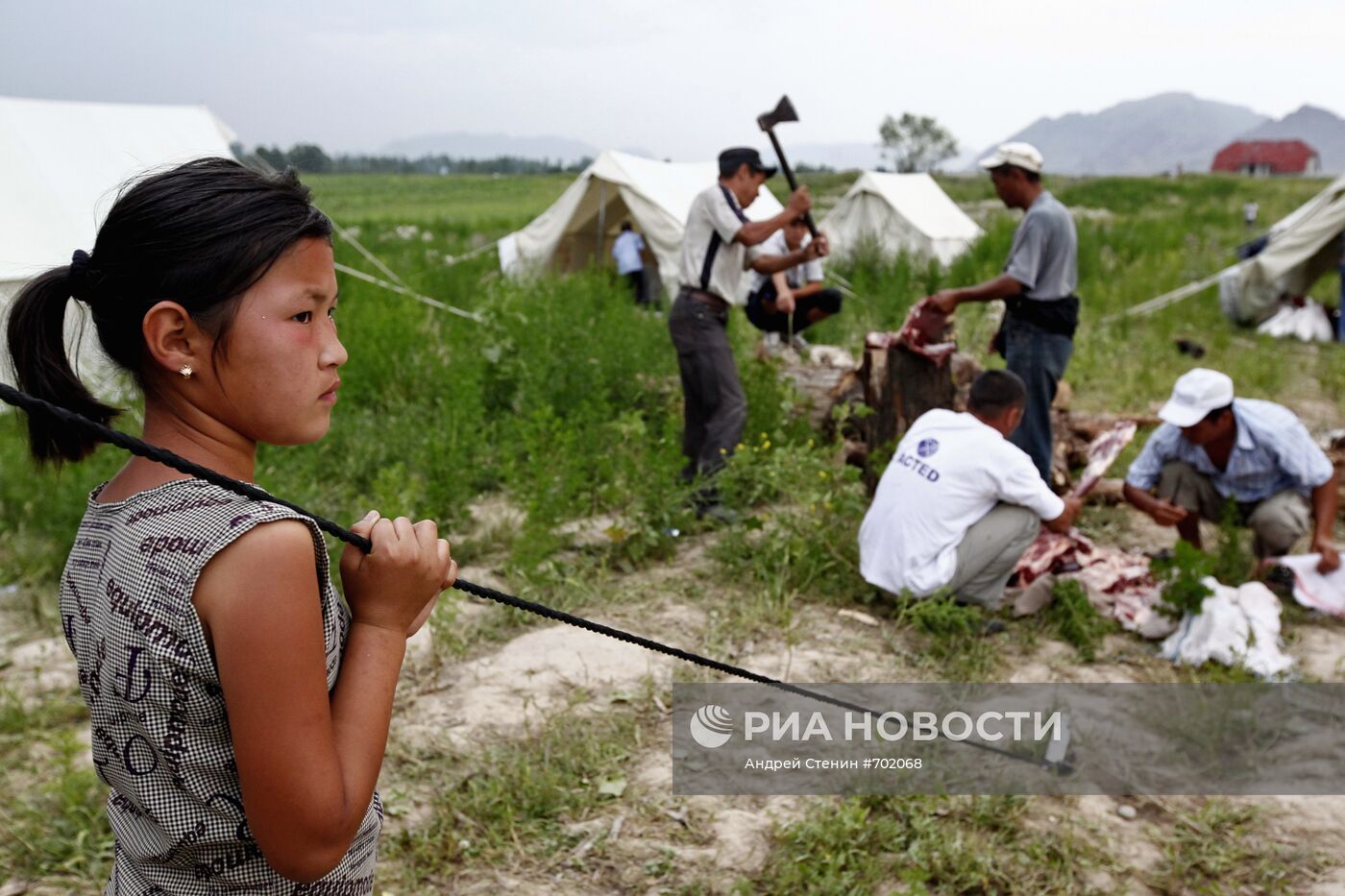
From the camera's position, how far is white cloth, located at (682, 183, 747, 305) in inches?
193

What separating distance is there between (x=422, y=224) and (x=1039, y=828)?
1004 inches

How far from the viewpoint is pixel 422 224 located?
26203mm

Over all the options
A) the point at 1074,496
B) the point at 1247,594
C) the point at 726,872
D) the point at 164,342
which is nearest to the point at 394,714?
the point at 726,872

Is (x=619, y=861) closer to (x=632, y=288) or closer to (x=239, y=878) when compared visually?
(x=239, y=878)

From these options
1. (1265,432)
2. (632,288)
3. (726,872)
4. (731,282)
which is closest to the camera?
(726,872)

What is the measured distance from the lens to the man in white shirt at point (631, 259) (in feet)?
35.8

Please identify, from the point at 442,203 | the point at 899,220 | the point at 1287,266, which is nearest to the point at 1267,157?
the point at 442,203

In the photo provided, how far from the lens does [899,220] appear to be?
43.4 ft

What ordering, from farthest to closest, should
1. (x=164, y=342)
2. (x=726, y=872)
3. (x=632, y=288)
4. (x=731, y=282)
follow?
(x=632, y=288) < (x=731, y=282) < (x=726, y=872) < (x=164, y=342)

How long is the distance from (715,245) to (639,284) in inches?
253

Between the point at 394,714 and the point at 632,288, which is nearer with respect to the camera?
the point at 394,714

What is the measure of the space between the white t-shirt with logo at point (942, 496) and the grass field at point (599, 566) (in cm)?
21

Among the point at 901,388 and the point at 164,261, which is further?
the point at 901,388

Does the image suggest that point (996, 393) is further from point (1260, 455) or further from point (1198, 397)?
point (1260, 455)
